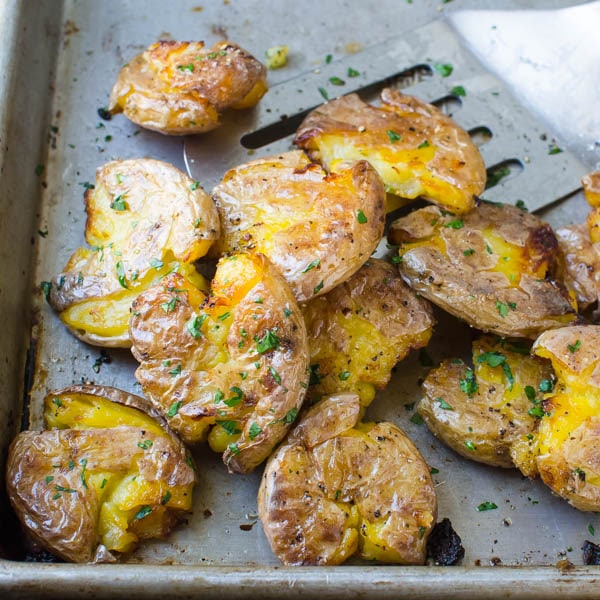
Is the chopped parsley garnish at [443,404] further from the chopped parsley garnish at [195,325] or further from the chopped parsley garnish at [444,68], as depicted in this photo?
the chopped parsley garnish at [444,68]

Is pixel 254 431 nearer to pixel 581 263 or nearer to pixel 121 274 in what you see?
pixel 121 274

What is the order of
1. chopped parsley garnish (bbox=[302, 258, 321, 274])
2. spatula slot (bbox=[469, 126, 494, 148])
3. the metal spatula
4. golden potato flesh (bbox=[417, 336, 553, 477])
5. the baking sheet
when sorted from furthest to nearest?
spatula slot (bbox=[469, 126, 494, 148]), the metal spatula, golden potato flesh (bbox=[417, 336, 553, 477]), chopped parsley garnish (bbox=[302, 258, 321, 274]), the baking sheet

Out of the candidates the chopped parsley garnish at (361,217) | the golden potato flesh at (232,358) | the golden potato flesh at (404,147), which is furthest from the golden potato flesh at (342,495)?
the golden potato flesh at (404,147)

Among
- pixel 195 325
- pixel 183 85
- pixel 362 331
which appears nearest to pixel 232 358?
pixel 195 325

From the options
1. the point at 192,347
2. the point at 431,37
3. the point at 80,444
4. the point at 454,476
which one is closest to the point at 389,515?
the point at 454,476

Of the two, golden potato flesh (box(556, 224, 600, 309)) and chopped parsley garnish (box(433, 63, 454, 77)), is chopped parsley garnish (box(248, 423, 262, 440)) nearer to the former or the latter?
golden potato flesh (box(556, 224, 600, 309))

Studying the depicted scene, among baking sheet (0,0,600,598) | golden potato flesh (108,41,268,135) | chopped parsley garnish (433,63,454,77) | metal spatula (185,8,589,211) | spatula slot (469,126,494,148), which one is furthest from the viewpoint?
chopped parsley garnish (433,63,454,77)

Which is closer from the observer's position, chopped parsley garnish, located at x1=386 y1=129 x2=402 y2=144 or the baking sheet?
the baking sheet

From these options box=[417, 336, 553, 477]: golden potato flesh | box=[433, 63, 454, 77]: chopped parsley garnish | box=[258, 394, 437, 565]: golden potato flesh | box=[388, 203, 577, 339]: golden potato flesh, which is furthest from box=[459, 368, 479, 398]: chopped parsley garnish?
box=[433, 63, 454, 77]: chopped parsley garnish
